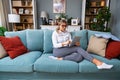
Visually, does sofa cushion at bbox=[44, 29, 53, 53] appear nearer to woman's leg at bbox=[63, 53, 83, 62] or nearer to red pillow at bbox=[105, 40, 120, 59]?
woman's leg at bbox=[63, 53, 83, 62]

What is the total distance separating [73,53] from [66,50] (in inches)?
5.5

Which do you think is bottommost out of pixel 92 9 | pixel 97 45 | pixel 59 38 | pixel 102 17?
pixel 97 45

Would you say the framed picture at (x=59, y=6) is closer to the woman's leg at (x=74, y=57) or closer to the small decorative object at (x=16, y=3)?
the small decorative object at (x=16, y=3)

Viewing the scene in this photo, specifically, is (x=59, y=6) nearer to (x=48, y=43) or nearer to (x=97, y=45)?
(x=48, y=43)

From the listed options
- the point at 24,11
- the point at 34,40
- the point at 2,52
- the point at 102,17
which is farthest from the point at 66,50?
the point at 24,11

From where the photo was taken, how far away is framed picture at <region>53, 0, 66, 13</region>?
5.25 metres

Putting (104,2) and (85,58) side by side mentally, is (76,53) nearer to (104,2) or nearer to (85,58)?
(85,58)

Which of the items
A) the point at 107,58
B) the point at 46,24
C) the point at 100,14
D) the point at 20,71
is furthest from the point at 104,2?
the point at 20,71

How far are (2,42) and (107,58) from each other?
1.86 metres

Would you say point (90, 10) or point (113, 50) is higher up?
point (90, 10)

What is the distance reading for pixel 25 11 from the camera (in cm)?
499

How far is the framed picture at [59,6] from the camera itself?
5.25 m

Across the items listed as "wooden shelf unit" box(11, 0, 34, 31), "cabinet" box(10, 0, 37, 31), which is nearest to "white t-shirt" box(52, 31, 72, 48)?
"cabinet" box(10, 0, 37, 31)

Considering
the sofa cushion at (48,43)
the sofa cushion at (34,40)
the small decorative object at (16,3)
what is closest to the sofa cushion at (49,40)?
the sofa cushion at (48,43)
